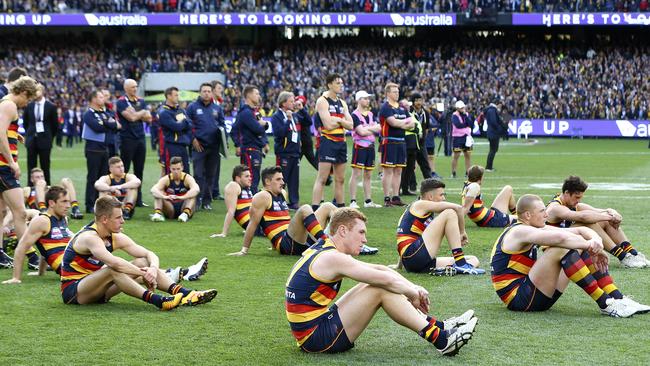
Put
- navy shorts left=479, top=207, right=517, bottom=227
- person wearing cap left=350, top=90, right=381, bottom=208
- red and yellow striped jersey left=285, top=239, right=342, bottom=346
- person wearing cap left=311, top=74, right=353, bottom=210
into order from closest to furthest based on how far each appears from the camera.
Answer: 1. red and yellow striped jersey left=285, top=239, right=342, bottom=346
2. navy shorts left=479, top=207, right=517, bottom=227
3. person wearing cap left=311, top=74, right=353, bottom=210
4. person wearing cap left=350, top=90, right=381, bottom=208

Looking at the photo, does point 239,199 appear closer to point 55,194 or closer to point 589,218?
point 55,194

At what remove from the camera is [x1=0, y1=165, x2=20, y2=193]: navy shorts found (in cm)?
1098

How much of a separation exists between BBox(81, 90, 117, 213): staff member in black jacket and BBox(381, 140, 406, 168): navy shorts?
14.8ft

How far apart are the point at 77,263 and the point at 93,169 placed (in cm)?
797

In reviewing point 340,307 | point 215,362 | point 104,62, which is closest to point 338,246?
point 340,307

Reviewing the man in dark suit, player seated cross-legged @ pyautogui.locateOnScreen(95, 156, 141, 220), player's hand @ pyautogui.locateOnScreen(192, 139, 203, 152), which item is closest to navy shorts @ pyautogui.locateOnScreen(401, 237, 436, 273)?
player seated cross-legged @ pyautogui.locateOnScreen(95, 156, 141, 220)

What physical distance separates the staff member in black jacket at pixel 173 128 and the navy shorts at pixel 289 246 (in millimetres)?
5219

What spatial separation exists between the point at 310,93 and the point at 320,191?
35644 mm

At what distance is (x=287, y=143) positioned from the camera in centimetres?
1659

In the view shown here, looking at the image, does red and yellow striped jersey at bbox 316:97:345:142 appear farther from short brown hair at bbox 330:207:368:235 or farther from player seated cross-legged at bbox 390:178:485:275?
short brown hair at bbox 330:207:368:235

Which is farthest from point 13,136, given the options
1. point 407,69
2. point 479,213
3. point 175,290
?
point 407,69

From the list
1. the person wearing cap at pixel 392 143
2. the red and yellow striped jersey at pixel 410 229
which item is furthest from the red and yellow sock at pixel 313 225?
the person wearing cap at pixel 392 143

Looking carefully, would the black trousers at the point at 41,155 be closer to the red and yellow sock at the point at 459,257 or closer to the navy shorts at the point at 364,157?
the navy shorts at the point at 364,157

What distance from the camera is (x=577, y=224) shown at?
10.5 meters
